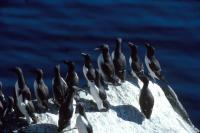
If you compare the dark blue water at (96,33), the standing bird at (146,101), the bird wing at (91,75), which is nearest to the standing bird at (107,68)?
the bird wing at (91,75)

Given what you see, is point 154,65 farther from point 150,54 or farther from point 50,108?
point 50,108

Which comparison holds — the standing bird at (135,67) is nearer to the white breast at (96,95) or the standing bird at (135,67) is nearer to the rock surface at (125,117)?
the rock surface at (125,117)

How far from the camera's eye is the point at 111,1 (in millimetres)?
29547

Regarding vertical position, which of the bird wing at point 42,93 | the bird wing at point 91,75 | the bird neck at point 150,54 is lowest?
the bird wing at point 42,93

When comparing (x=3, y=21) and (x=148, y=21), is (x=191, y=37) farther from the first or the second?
(x=3, y=21)

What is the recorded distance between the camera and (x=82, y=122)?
545 inches

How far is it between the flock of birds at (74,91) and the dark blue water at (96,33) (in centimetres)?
444

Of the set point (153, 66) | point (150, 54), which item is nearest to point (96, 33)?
point (150, 54)

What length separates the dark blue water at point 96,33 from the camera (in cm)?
2270

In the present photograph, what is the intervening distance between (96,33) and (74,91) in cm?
1176

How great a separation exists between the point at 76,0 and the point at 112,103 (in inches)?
553

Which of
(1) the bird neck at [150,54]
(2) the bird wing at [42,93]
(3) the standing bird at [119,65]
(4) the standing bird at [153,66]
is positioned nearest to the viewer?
(2) the bird wing at [42,93]

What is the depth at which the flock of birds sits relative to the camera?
14031mm

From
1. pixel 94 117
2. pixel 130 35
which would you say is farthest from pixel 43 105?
pixel 130 35
